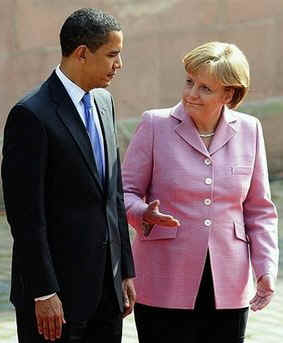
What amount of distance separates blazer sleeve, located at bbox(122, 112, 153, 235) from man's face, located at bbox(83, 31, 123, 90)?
0.52 metres

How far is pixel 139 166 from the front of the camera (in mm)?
4840

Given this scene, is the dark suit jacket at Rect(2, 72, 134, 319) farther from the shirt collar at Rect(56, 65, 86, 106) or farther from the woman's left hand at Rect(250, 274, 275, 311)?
the woman's left hand at Rect(250, 274, 275, 311)

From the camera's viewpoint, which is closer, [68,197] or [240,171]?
[68,197]

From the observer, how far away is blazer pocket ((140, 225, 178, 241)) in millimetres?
4844

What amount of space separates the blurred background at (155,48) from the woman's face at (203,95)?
363 centimetres

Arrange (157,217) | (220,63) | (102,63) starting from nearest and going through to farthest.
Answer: (102,63) → (157,217) → (220,63)

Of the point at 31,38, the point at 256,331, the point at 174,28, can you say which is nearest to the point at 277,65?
the point at 174,28

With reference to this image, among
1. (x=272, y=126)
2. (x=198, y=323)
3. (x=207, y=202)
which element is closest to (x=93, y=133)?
(x=207, y=202)

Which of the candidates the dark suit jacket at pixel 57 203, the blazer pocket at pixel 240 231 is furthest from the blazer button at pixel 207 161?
the dark suit jacket at pixel 57 203

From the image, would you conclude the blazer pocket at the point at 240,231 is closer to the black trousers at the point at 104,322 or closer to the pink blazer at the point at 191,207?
the pink blazer at the point at 191,207

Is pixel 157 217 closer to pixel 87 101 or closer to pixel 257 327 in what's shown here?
pixel 87 101

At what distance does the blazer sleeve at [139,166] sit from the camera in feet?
15.9

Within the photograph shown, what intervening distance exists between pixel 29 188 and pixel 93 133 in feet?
1.19

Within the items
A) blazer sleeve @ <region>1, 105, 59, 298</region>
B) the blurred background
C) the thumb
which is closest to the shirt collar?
blazer sleeve @ <region>1, 105, 59, 298</region>
